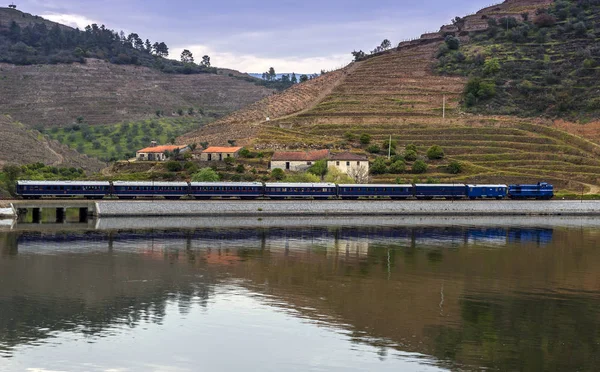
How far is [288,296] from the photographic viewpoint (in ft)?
153

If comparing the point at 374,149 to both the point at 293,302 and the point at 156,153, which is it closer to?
the point at 156,153

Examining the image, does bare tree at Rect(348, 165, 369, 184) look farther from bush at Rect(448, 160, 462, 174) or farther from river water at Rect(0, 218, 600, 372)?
river water at Rect(0, 218, 600, 372)

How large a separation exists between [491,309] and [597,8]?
14852 cm

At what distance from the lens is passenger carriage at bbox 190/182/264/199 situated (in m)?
95.6

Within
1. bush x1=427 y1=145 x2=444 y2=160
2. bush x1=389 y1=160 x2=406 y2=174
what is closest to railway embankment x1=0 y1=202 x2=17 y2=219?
bush x1=389 y1=160 x2=406 y2=174

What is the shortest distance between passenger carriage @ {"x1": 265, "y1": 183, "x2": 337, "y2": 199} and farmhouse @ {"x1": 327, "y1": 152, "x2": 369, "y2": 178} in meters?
13.8

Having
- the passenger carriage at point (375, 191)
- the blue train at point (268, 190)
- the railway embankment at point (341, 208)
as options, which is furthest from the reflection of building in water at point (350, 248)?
the passenger carriage at point (375, 191)

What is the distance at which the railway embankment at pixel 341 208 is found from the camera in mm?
90188

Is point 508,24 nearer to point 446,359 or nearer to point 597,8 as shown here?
point 597,8

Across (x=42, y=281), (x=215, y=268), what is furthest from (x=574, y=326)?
(x=42, y=281)

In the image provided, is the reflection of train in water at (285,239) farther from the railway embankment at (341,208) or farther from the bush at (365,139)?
the bush at (365,139)

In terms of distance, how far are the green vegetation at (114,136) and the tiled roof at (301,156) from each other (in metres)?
51.4

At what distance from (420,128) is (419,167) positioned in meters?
21.5

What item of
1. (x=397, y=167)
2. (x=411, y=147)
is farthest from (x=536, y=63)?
(x=397, y=167)
